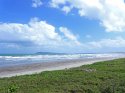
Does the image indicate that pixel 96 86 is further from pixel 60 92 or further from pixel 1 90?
pixel 1 90

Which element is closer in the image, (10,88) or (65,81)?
(10,88)

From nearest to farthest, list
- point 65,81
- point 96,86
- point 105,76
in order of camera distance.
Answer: point 96,86 < point 65,81 < point 105,76

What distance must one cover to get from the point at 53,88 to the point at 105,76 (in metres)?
5.33

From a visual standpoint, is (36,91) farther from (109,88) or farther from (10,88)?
(109,88)

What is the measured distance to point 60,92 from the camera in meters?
15.8

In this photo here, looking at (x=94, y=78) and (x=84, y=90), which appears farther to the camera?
(x=94, y=78)

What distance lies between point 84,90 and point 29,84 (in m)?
3.32

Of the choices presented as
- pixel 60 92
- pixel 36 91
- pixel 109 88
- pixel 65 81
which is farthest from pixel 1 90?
pixel 109 88

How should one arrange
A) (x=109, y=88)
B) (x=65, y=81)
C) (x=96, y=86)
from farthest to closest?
1. (x=65, y=81)
2. (x=96, y=86)
3. (x=109, y=88)

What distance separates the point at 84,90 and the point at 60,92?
4.68 ft

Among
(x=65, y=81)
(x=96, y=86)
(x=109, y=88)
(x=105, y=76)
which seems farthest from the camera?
(x=105, y=76)

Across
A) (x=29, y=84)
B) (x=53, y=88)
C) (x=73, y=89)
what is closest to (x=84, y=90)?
(x=73, y=89)

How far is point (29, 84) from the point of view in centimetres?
1772

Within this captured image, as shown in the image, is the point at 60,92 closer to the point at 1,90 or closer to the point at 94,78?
the point at 1,90
